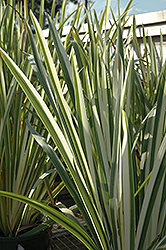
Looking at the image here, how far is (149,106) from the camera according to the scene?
939 mm

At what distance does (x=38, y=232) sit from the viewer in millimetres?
928

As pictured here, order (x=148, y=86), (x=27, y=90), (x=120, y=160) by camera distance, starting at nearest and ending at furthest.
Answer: (x=120, y=160), (x=27, y=90), (x=148, y=86)

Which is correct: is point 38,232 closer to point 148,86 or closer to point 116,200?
point 116,200

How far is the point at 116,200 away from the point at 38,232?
430 mm

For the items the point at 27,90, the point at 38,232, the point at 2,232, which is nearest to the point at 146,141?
the point at 27,90

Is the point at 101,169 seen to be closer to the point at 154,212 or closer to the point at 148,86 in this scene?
the point at 154,212

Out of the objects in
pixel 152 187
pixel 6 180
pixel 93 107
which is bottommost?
pixel 6 180

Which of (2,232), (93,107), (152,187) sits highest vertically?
(93,107)

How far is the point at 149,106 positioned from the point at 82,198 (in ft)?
1.38

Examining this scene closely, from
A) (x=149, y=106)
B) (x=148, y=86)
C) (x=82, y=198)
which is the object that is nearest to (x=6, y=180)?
(x=82, y=198)

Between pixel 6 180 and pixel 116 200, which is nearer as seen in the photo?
pixel 116 200

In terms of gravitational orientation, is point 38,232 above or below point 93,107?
below

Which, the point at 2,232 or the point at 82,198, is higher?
the point at 82,198

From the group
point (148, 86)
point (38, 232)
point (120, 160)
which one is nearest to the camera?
point (120, 160)
